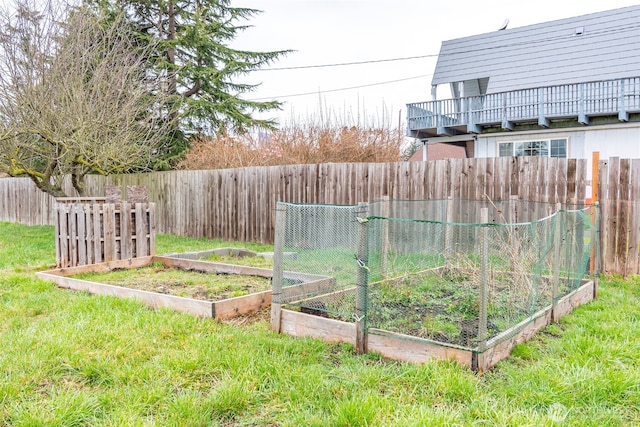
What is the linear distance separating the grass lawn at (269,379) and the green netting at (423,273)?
1.06ft

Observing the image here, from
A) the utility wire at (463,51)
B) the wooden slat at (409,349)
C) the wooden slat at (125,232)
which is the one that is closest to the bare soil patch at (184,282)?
the wooden slat at (125,232)

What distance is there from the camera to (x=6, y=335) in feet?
11.5

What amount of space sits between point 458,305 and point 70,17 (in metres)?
9.88

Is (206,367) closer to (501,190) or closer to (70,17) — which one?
(501,190)

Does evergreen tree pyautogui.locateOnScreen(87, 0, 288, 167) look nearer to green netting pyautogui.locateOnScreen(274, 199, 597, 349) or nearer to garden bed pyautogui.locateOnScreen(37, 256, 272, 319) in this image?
garden bed pyautogui.locateOnScreen(37, 256, 272, 319)

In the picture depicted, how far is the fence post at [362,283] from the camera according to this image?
3.37 metres

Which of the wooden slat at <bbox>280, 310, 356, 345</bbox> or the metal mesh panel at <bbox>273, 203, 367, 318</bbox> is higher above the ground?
the metal mesh panel at <bbox>273, 203, 367, 318</bbox>

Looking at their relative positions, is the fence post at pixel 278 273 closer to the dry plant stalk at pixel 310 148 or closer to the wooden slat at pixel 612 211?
the wooden slat at pixel 612 211

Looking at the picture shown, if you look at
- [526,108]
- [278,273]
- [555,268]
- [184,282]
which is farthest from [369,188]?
[526,108]

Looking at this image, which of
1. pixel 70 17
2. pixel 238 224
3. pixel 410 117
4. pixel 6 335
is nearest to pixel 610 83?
pixel 410 117

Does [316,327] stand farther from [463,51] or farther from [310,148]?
[463,51]

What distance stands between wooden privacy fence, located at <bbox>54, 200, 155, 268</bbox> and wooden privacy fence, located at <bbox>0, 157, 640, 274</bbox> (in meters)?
2.95

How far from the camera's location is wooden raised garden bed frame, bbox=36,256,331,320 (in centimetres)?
413

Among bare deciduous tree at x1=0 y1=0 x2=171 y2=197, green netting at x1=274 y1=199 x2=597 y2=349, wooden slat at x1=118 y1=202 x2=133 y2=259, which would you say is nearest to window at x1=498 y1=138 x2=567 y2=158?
green netting at x1=274 y1=199 x2=597 y2=349
